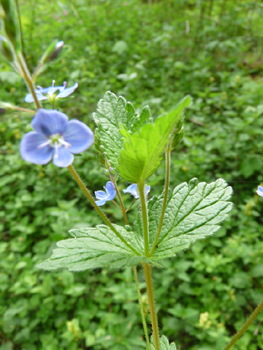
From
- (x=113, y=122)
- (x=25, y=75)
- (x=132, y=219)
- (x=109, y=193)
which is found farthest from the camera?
(x=132, y=219)

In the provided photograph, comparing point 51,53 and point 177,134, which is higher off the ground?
point 51,53

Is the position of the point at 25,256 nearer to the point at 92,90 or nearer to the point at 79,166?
the point at 79,166

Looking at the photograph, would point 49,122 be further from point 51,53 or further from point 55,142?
point 51,53

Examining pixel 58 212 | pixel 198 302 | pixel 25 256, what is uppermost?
pixel 58 212

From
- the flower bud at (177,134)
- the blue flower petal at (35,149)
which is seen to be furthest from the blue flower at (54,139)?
the flower bud at (177,134)

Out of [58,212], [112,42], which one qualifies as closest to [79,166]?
[58,212]

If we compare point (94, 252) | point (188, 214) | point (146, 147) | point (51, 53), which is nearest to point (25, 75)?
point (51, 53)

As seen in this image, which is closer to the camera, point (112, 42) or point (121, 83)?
point (121, 83)
